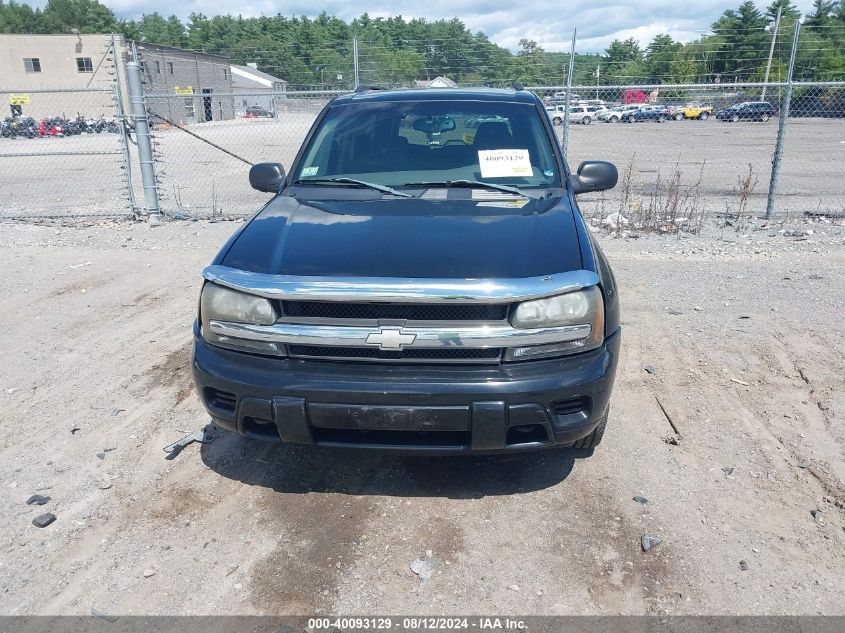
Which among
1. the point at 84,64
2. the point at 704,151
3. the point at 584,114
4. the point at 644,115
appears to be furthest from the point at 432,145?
the point at 84,64

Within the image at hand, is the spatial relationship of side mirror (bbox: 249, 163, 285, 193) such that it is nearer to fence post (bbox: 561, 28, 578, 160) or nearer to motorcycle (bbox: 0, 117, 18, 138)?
fence post (bbox: 561, 28, 578, 160)

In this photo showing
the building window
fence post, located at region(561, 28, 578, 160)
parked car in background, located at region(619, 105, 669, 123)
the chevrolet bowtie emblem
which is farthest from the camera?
the building window

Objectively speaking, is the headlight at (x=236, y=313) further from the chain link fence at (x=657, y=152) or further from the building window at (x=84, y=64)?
the building window at (x=84, y=64)

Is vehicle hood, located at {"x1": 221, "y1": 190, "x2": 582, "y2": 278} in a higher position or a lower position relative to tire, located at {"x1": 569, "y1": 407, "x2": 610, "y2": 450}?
higher

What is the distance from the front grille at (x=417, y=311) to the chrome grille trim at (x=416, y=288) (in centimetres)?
6

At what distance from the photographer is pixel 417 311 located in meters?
2.76

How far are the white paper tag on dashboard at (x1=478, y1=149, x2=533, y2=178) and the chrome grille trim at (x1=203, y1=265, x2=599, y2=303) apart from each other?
1368mm

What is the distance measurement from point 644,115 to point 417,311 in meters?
29.2

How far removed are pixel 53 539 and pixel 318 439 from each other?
4.13 ft

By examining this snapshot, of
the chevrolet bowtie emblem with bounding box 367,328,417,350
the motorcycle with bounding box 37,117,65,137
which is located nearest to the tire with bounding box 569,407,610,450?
the chevrolet bowtie emblem with bounding box 367,328,417,350

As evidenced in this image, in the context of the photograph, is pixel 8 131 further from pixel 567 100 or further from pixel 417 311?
pixel 417 311

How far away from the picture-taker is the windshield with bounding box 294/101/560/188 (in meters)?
4.04

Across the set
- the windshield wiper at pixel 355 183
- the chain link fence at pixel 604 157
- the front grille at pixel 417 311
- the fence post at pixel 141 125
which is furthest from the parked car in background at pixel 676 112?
the front grille at pixel 417 311

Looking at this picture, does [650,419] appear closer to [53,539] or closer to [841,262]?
[53,539]
